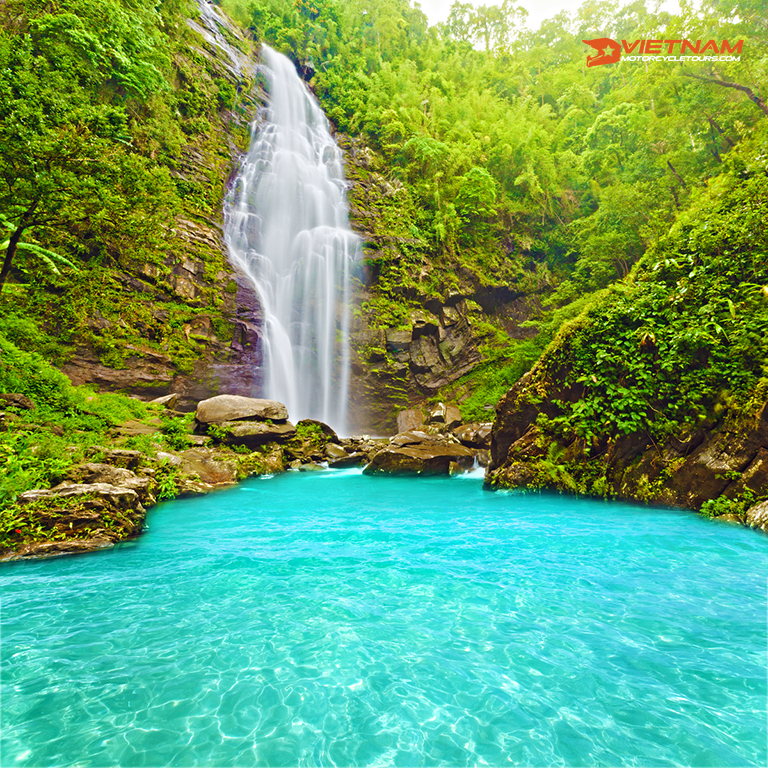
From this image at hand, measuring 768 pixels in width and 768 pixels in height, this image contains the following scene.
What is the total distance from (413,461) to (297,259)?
1486 centimetres

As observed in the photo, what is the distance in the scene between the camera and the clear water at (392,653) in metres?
2.50

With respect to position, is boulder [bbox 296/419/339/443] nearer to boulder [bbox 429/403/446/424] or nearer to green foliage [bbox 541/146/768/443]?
boulder [bbox 429/403/446/424]

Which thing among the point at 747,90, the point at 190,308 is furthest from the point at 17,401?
the point at 747,90

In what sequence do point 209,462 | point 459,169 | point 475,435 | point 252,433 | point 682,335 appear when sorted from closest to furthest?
point 682,335, point 209,462, point 252,433, point 475,435, point 459,169

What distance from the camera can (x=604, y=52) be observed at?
3369 centimetres

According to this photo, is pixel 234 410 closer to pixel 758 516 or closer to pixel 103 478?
pixel 103 478

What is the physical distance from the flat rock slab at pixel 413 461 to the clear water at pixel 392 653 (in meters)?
7.45

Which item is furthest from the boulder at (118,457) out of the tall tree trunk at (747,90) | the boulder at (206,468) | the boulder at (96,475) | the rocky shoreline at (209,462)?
the tall tree trunk at (747,90)

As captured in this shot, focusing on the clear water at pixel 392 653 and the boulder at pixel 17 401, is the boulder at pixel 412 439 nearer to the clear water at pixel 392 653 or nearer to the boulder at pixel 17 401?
the clear water at pixel 392 653

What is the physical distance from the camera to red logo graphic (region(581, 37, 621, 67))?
107 feet

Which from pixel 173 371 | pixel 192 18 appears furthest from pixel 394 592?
pixel 192 18

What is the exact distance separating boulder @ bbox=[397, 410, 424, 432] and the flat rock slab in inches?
236

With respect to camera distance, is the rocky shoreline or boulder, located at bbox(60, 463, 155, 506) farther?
boulder, located at bbox(60, 463, 155, 506)

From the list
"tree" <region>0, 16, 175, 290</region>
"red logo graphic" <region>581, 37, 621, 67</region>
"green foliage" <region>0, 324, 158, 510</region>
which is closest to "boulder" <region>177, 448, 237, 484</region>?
"green foliage" <region>0, 324, 158, 510</region>
